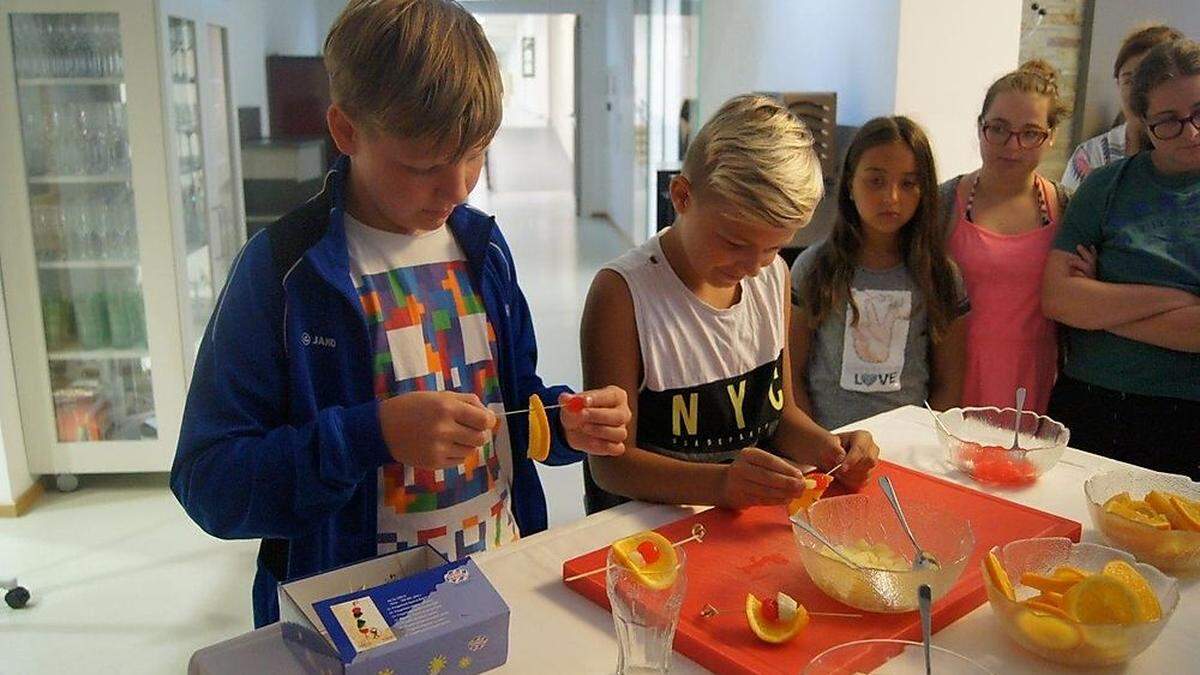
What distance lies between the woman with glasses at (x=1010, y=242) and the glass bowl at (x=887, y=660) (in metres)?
1.29

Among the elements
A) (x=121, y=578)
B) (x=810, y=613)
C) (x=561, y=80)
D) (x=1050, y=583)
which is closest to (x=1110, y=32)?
(x=1050, y=583)

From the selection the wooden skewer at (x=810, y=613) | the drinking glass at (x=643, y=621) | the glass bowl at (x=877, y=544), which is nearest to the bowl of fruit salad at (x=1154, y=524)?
the glass bowl at (x=877, y=544)

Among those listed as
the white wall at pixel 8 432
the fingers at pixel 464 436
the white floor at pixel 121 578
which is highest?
the fingers at pixel 464 436

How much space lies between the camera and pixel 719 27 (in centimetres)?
552

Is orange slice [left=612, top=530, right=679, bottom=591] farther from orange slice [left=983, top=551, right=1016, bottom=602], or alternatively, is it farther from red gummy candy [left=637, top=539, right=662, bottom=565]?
Result: orange slice [left=983, top=551, right=1016, bottom=602]

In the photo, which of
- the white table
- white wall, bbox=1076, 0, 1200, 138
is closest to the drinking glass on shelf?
the white table

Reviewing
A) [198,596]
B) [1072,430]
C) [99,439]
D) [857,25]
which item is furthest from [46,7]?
[1072,430]

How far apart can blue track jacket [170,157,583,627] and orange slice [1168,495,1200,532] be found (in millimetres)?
990

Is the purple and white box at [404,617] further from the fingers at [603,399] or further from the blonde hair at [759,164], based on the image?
the blonde hair at [759,164]

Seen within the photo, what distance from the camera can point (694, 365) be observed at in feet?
5.07

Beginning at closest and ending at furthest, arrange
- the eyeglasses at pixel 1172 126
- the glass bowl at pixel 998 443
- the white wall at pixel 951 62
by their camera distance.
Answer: the glass bowl at pixel 998 443
the eyeglasses at pixel 1172 126
the white wall at pixel 951 62

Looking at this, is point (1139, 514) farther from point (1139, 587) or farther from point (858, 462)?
point (858, 462)

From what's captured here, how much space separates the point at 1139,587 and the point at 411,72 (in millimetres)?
968

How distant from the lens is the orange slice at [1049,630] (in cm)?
98
